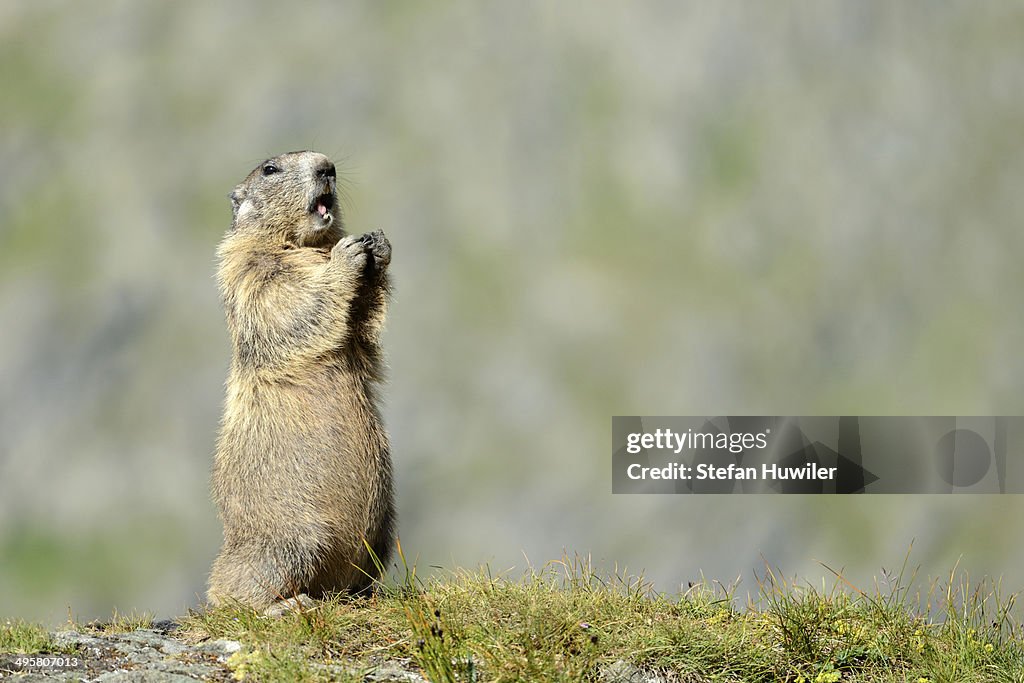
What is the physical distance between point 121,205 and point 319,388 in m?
166

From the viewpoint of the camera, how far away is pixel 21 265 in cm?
15512

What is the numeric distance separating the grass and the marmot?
46 cm

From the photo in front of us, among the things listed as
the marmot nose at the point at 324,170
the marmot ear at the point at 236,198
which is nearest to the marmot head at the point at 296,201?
the marmot nose at the point at 324,170

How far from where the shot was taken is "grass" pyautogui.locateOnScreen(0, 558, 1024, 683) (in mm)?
7789

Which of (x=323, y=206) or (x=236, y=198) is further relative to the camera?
(x=236, y=198)

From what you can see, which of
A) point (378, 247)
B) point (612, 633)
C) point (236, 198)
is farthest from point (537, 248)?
point (612, 633)

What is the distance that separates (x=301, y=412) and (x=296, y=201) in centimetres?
224

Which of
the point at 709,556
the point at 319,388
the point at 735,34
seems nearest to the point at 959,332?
the point at 709,556

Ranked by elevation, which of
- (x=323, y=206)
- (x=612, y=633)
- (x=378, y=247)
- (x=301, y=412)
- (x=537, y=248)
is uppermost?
(x=537, y=248)

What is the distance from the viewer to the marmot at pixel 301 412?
31.0 ft

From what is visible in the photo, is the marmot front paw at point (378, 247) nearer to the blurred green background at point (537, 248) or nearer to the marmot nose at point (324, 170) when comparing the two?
the marmot nose at point (324, 170)

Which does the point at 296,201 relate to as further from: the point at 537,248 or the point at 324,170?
the point at 537,248

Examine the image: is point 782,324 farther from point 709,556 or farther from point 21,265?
point 21,265

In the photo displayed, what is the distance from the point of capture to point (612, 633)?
330 inches
